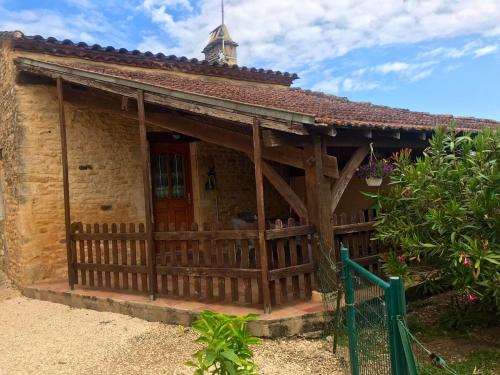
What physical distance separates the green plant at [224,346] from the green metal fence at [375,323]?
792mm

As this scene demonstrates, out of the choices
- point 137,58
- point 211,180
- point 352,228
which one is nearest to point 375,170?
point 352,228

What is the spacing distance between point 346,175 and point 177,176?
4.41m

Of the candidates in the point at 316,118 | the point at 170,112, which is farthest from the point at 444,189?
the point at 170,112

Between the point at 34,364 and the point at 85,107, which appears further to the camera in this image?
the point at 85,107

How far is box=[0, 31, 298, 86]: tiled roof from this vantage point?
7219 millimetres

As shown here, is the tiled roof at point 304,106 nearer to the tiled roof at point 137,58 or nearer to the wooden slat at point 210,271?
the tiled roof at point 137,58

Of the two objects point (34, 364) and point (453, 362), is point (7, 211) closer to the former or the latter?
point (34, 364)

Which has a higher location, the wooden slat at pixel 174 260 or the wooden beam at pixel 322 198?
the wooden beam at pixel 322 198

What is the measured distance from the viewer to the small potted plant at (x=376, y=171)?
Answer: 500cm

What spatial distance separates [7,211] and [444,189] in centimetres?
727

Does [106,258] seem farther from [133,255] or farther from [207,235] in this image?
[207,235]

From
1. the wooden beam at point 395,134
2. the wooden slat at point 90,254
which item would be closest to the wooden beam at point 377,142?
the wooden beam at point 395,134

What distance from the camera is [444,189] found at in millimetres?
4184

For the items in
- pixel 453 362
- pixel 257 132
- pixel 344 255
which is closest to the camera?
pixel 344 255
